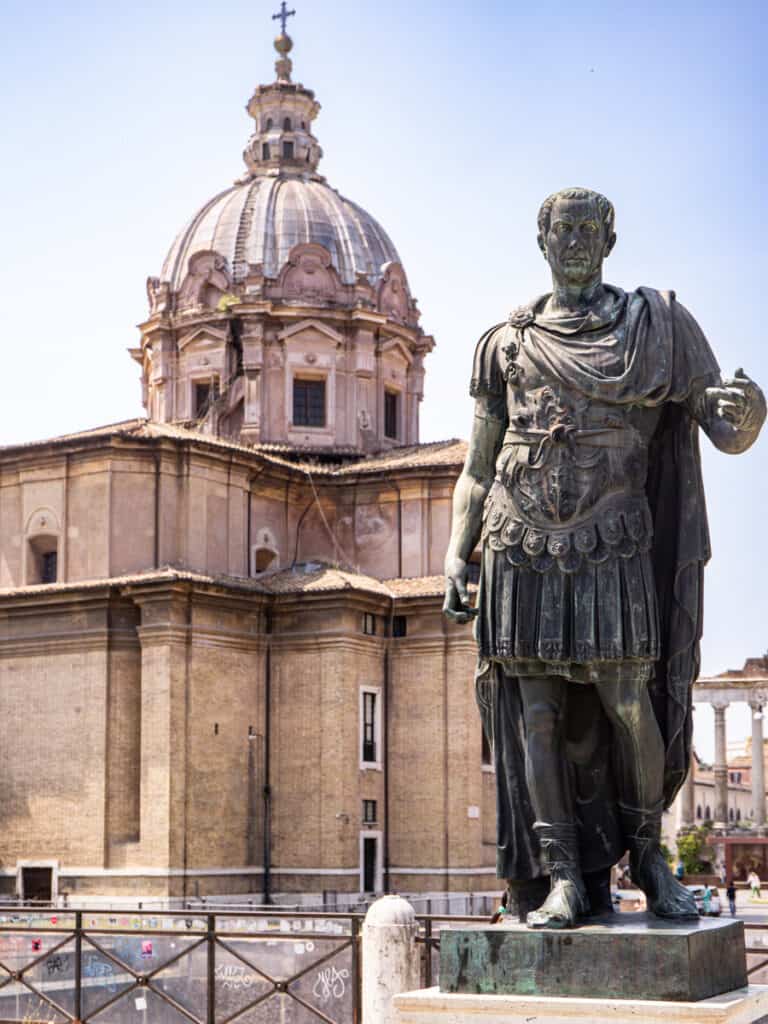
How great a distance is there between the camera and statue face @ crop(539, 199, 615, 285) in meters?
6.91

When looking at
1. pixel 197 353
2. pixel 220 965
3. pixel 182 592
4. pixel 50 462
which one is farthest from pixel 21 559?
pixel 220 965

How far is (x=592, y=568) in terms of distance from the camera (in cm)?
661

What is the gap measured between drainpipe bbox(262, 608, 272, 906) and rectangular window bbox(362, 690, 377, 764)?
2.44 metres

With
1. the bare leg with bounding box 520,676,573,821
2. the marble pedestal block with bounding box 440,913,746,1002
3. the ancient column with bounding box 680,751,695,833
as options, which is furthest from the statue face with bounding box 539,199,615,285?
the ancient column with bounding box 680,751,695,833

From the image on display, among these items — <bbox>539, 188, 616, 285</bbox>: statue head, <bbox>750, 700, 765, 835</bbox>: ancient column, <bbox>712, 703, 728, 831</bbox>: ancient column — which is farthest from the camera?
<bbox>712, 703, 728, 831</bbox>: ancient column

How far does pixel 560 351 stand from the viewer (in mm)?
6828

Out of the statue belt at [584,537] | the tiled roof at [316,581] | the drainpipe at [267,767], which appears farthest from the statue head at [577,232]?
the drainpipe at [267,767]

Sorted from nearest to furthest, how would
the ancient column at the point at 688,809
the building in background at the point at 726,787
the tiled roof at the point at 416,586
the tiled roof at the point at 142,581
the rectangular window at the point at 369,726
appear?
1. the tiled roof at the point at 142,581
2. the rectangular window at the point at 369,726
3. the tiled roof at the point at 416,586
4. the building in background at the point at 726,787
5. the ancient column at the point at 688,809

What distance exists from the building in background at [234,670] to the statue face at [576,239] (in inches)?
1311

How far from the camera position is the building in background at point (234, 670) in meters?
40.1

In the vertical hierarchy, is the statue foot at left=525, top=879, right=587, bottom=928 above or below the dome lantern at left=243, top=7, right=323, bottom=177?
below

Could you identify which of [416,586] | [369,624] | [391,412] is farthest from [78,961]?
[391,412]

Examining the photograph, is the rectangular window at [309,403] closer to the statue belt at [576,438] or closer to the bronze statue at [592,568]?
the bronze statue at [592,568]

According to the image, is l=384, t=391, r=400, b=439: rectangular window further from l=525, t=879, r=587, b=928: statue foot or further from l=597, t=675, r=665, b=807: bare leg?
l=525, t=879, r=587, b=928: statue foot
